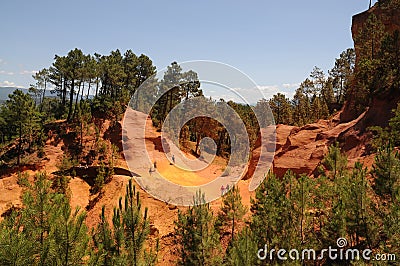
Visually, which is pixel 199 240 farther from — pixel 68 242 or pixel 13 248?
pixel 13 248

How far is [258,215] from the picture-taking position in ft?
49.0

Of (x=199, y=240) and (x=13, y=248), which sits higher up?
(x=13, y=248)

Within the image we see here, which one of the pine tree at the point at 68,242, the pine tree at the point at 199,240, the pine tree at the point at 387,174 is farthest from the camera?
the pine tree at the point at 199,240

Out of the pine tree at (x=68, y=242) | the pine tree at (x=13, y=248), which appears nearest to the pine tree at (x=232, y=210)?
the pine tree at (x=68, y=242)

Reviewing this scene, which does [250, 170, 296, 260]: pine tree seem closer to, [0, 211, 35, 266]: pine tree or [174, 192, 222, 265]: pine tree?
[174, 192, 222, 265]: pine tree

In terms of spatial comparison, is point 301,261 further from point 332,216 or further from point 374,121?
point 374,121

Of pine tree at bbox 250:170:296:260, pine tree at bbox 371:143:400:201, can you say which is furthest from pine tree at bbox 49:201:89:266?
pine tree at bbox 371:143:400:201

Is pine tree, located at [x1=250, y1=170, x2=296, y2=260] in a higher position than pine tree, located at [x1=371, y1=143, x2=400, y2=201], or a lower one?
lower

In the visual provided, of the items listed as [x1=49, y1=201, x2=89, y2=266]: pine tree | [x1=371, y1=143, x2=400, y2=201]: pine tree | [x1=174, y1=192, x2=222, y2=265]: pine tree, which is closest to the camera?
[x1=49, y1=201, x2=89, y2=266]: pine tree

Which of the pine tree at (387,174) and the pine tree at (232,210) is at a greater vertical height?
the pine tree at (387,174)

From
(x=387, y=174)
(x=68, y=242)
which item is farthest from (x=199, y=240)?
(x=387, y=174)

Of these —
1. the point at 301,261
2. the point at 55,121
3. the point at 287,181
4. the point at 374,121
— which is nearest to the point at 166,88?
the point at 55,121

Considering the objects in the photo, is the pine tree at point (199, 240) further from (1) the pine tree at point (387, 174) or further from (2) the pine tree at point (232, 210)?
(1) the pine tree at point (387, 174)

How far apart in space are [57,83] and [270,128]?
33.0 meters
